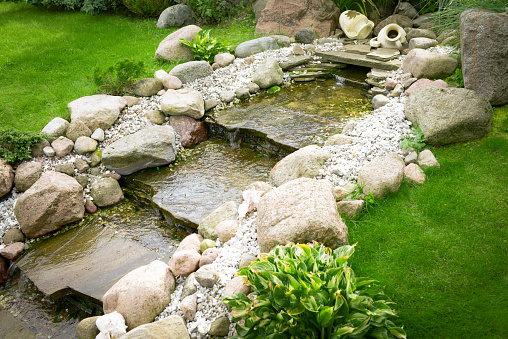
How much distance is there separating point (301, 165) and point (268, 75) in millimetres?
3653

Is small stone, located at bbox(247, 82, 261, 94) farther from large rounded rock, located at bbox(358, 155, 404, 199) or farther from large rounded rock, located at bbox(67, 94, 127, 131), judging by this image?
large rounded rock, located at bbox(358, 155, 404, 199)

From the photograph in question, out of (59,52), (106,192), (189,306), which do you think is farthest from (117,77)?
(189,306)

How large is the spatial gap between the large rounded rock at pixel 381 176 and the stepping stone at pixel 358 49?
467cm

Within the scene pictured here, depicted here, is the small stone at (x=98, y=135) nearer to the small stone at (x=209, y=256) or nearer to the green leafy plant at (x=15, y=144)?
the green leafy plant at (x=15, y=144)

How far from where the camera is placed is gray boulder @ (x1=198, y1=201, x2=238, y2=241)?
4395 mm

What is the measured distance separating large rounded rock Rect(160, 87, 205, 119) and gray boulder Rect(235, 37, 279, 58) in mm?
2300

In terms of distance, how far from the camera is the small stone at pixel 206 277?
3498 millimetres

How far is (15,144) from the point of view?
5.76 metres

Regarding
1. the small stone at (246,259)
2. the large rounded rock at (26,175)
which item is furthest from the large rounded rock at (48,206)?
the small stone at (246,259)

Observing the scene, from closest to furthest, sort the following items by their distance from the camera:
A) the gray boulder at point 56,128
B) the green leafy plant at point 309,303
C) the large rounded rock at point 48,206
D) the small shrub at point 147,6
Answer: the green leafy plant at point 309,303
the large rounded rock at point 48,206
the gray boulder at point 56,128
the small shrub at point 147,6

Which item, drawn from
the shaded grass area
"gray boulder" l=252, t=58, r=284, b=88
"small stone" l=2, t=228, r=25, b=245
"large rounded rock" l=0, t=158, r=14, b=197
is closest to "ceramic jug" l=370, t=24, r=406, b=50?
"gray boulder" l=252, t=58, r=284, b=88

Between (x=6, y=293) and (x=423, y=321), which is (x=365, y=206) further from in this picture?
(x=6, y=293)

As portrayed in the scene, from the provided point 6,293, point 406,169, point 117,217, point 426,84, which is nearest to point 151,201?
point 117,217

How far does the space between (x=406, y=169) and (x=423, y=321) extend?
6.69ft
